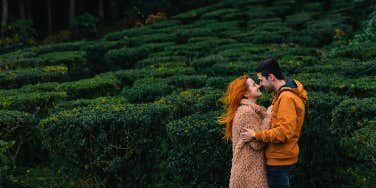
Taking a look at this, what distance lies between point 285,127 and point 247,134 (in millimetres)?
361

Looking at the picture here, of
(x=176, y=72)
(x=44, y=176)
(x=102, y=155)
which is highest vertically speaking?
(x=176, y=72)

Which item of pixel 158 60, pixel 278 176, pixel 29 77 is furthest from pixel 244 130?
pixel 158 60

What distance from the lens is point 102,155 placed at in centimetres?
645

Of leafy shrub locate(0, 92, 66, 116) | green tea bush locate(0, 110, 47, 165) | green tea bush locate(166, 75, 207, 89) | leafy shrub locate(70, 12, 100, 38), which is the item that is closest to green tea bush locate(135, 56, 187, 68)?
green tea bush locate(166, 75, 207, 89)

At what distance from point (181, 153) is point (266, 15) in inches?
619

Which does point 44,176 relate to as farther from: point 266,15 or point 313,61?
point 266,15

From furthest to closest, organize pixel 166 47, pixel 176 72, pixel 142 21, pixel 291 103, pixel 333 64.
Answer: pixel 142 21 → pixel 166 47 → pixel 176 72 → pixel 333 64 → pixel 291 103

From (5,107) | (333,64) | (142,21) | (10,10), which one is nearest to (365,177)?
(333,64)

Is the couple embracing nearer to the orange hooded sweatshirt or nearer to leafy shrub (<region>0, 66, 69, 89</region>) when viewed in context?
the orange hooded sweatshirt

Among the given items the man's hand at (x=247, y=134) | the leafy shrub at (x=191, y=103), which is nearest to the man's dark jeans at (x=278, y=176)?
the man's hand at (x=247, y=134)

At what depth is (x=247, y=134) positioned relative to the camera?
4.50m

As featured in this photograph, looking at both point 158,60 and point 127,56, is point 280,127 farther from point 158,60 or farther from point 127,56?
point 127,56

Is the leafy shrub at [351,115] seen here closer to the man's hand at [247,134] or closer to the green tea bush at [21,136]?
the man's hand at [247,134]

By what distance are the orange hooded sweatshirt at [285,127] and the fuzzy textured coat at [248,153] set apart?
0.35 feet
